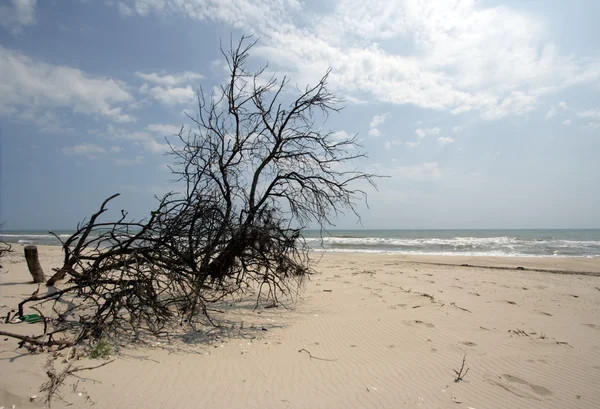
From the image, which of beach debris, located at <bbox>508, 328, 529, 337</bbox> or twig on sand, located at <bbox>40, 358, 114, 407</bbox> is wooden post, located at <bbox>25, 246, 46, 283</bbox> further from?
beach debris, located at <bbox>508, 328, 529, 337</bbox>

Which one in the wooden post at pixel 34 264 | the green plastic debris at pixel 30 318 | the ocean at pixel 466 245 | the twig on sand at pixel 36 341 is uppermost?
the wooden post at pixel 34 264

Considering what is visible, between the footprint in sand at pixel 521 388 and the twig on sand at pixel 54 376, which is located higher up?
the twig on sand at pixel 54 376

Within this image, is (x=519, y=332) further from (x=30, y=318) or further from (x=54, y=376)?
(x=30, y=318)

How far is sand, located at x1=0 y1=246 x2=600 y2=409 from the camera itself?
123 inches

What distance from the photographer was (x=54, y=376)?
9.91ft

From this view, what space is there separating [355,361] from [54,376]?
3096 mm

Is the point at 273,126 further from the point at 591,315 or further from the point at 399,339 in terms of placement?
the point at 591,315

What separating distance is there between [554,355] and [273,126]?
5513 millimetres

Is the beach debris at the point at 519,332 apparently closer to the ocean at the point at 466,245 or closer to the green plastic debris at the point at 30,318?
the ocean at the point at 466,245

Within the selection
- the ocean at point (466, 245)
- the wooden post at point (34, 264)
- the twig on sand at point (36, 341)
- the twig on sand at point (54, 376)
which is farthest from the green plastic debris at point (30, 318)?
the ocean at point (466, 245)

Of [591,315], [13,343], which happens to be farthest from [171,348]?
[591,315]

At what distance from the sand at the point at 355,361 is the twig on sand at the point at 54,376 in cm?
6

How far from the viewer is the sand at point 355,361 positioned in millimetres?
3137

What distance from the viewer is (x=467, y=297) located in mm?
7484
